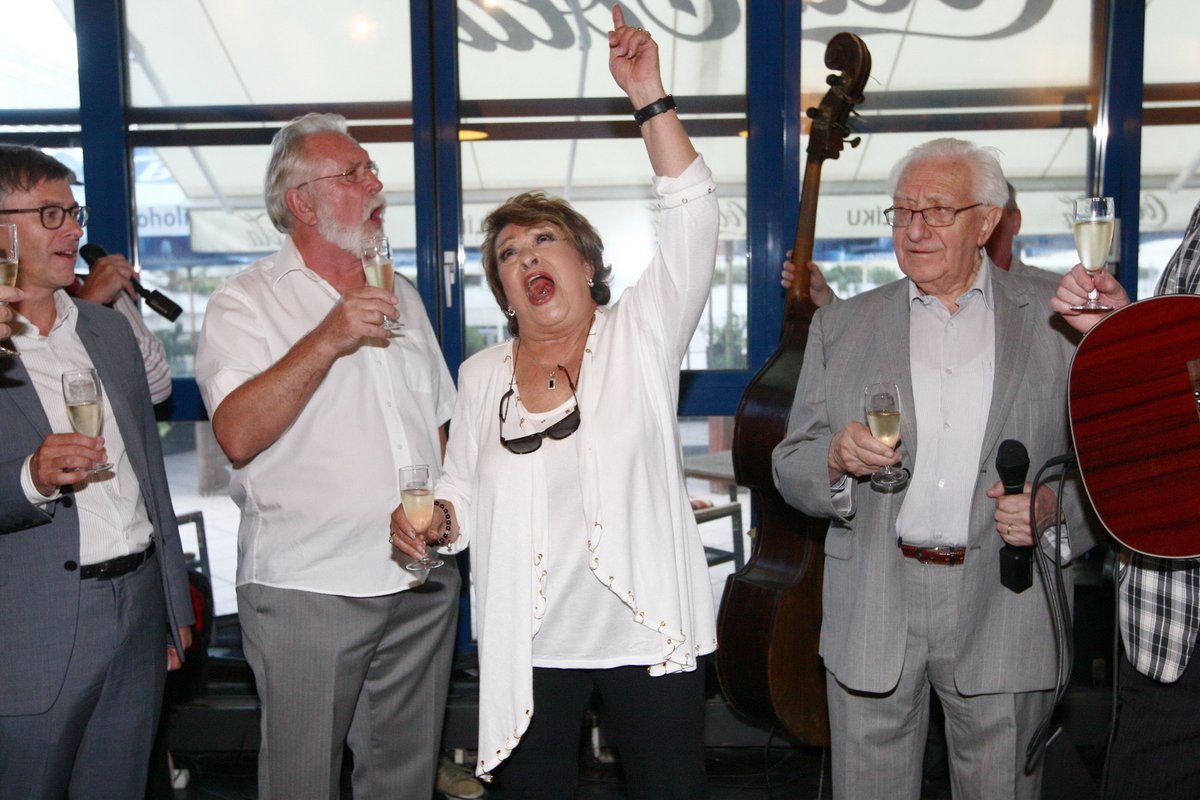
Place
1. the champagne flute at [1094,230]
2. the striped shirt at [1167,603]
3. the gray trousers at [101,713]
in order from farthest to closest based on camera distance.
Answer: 1. the gray trousers at [101,713]
2. the champagne flute at [1094,230]
3. the striped shirt at [1167,603]

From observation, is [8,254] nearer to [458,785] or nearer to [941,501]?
[941,501]

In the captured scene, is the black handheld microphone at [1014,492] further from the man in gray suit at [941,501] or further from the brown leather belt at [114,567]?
the brown leather belt at [114,567]

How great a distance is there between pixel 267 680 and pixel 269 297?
90 cm

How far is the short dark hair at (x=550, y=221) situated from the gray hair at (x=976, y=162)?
0.71 m

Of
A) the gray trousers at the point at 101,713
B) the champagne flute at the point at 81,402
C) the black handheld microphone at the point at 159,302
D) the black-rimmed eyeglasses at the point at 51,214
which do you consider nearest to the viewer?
the champagne flute at the point at 81,402

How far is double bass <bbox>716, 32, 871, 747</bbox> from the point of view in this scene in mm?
2945

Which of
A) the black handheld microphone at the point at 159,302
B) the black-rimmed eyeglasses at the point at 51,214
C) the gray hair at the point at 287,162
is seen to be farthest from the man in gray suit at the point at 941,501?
the black handheld microphone at the point at 159,302

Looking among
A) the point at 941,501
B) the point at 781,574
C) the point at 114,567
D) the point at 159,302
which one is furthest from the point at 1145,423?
the point at 159,302

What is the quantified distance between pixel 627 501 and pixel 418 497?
408 millimetres

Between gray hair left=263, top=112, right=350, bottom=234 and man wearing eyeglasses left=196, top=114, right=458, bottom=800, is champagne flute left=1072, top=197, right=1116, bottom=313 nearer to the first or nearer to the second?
man wearing eyeglasses left=196, top=114, right=458, bottom=800

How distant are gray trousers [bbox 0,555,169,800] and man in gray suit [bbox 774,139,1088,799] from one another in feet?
4.98

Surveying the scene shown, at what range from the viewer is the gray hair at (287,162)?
2.68 metres

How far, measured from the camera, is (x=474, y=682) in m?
3.80

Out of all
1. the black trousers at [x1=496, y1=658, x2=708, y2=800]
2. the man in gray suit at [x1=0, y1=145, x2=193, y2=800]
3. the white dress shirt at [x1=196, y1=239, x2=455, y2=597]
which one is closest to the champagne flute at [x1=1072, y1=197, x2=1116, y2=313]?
the black trousers at [x1=496, y1=658, x2=708, y2=800]
